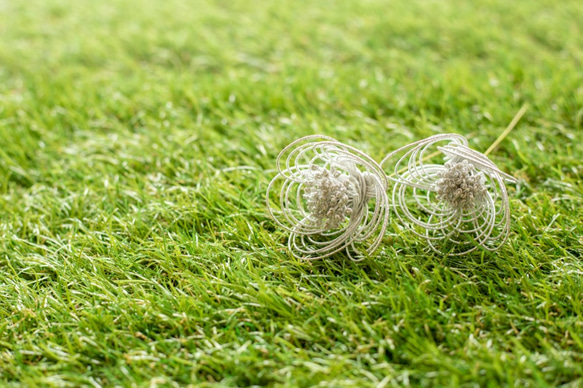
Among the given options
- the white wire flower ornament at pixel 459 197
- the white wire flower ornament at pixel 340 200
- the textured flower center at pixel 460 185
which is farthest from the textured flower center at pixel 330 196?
the textured flower center at pixel 460 185

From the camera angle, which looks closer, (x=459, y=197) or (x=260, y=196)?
(x=459, y=197)

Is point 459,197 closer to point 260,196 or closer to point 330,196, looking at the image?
point 330,196

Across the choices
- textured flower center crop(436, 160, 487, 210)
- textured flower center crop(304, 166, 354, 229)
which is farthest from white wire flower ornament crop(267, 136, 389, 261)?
textured flower center crop(436, 160, 487, 210)

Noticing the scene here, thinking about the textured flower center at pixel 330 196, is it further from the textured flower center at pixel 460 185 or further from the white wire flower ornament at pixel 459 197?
the textured flower center at pixel 460 185

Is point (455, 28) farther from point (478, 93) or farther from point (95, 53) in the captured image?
point (95, 53)

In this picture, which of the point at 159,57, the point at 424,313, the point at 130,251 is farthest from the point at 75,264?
the point at 159,57

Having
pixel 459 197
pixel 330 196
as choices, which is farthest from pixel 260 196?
pixel 459 197

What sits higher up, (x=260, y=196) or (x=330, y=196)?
(x=330, y=196)

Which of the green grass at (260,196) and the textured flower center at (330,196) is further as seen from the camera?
the textured flower center at (330,196)
